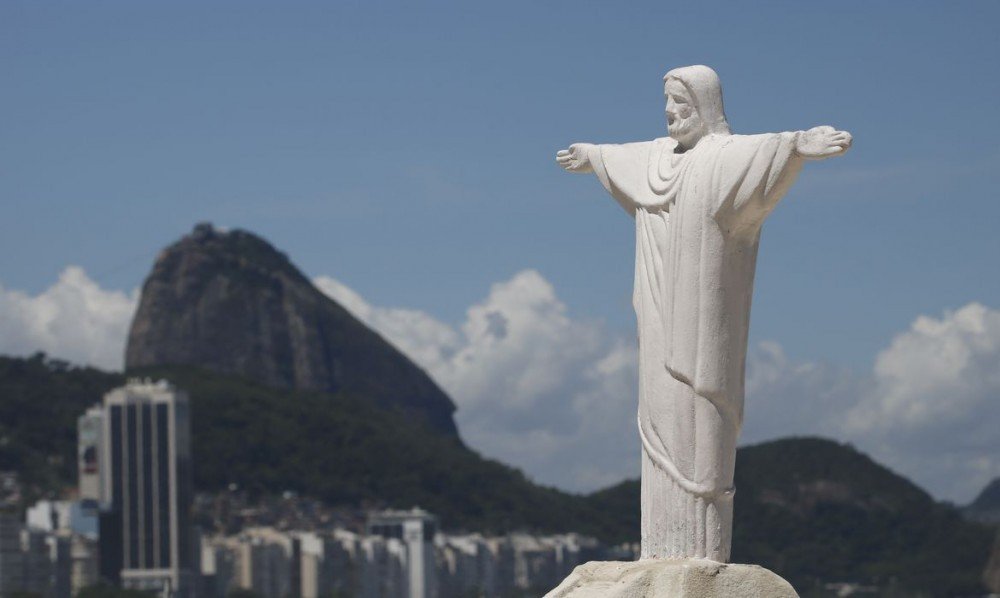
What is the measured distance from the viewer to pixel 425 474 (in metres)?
181

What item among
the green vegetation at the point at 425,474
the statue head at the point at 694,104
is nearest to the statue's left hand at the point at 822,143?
the statue head at the point at 694,104

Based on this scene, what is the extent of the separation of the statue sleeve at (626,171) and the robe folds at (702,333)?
238 mm

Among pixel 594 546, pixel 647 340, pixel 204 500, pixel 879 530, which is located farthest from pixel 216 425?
pixel 647 340

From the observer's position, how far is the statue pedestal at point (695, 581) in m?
11.8

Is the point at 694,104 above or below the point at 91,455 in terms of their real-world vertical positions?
below

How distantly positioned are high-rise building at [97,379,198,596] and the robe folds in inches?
5192

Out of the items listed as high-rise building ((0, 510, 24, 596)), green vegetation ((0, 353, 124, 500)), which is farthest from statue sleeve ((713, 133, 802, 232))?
green vegetation ((0, 353, 124, 500))

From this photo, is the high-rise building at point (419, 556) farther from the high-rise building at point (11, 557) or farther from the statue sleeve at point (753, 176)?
the statue sleeve at point (753, 176)

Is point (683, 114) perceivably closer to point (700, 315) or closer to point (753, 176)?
point (753, 176)

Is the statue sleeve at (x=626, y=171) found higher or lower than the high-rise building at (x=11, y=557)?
lower

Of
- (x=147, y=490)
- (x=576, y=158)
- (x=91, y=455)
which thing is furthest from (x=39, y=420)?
(x=576, y=158)

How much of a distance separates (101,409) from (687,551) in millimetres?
147309

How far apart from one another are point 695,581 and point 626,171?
2.40m

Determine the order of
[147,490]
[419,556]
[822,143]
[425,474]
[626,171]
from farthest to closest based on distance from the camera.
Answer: [425,474] → [419,556] → [147,490] → [626,171] → [822,143]
